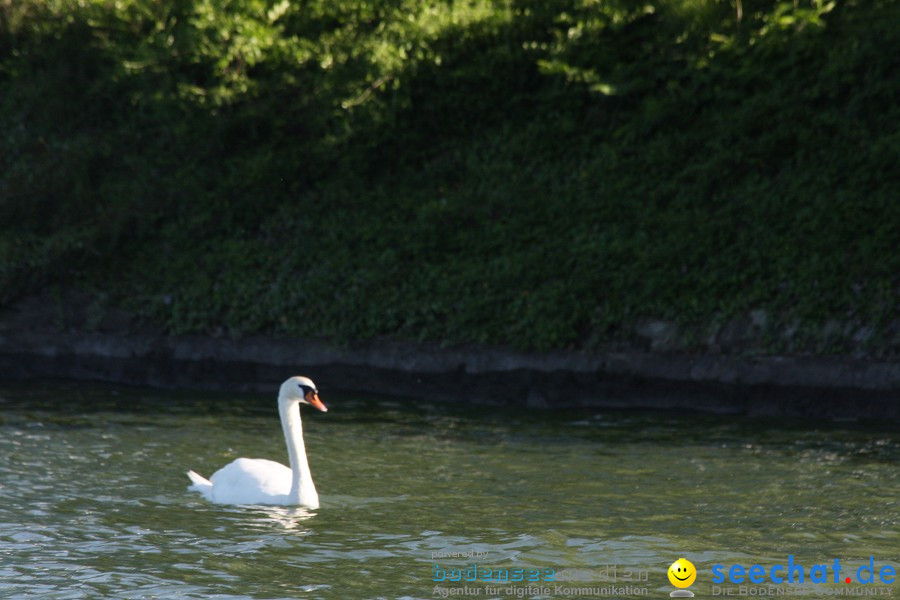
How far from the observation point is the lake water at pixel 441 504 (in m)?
8.25

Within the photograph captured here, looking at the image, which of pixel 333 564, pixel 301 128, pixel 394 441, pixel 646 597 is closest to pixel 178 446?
pixel 394 441

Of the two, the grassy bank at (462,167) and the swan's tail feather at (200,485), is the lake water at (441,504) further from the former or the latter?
the grassy bank at (462,167)


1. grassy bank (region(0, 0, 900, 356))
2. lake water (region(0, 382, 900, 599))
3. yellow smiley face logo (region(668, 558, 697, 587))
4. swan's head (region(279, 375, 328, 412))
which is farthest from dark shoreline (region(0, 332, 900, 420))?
yellow smiley face logo (region(668, 558, 697, 587))

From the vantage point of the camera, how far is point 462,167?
19391 millimetres

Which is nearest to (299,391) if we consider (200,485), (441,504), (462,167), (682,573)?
(200,485)

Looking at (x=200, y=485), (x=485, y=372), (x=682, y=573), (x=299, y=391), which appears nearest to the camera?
(x=682, y=573)

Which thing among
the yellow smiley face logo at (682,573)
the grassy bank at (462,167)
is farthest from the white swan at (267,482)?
the grassy bank at (462,167)

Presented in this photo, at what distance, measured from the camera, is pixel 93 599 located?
7.71m

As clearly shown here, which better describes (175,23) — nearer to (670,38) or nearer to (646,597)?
(670,38)

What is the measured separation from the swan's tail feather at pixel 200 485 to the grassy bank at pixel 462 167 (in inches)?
256

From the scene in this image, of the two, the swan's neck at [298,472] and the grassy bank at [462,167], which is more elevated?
the grassy bank at [462,167]

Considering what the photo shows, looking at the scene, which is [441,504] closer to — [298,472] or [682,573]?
[298,472]

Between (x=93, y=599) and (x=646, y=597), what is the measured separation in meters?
3.16

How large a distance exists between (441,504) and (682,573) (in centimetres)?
271
